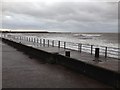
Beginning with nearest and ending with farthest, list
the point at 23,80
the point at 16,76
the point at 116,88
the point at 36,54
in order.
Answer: the point at 116,88, the point at 23,80, the point at 16,76, the point at 36,54

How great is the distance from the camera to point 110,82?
8.16 m

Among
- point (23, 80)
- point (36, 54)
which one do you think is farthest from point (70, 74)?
point (36, 54)

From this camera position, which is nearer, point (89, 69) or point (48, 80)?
point (48, 80)

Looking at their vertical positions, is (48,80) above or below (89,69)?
below

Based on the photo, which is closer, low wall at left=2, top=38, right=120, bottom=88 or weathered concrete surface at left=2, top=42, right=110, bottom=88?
low wall at left=2, top=38, right=120, bottom=88

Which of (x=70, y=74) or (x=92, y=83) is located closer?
(x=92, y=83)

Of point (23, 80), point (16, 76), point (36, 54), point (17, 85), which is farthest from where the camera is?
point (36, 54)

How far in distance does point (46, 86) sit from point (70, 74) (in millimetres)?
2548

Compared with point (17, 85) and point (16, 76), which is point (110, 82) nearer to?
point (17, 85)

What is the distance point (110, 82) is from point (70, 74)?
264cm

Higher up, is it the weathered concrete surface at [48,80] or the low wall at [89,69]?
the low wall at [89,69]

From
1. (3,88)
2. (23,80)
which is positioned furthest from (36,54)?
(3,88)

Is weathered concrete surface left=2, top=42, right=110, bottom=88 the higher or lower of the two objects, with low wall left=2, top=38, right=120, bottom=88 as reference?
lower

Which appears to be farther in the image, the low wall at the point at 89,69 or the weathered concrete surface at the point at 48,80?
the weathered concrete surface at the point at 48,80
